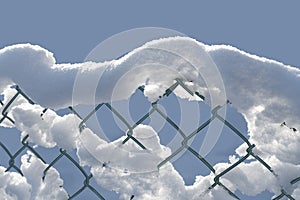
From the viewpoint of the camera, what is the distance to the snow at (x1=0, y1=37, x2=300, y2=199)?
1.03 meters

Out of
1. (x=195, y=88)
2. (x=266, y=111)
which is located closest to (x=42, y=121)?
(x=195, y=88)

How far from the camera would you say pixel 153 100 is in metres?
1.14

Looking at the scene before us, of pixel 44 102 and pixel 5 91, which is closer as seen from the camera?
pixel 44 102

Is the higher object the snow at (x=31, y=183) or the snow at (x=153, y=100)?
the snow at (x=153, y=100)

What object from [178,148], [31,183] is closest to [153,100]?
[178,148]

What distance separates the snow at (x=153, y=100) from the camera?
103 cm

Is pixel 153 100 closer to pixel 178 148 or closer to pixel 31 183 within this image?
pixel 178 148

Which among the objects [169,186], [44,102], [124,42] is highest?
[124,42]

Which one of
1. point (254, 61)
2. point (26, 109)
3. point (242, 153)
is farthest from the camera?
point (26, 109)

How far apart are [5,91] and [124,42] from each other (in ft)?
1.33

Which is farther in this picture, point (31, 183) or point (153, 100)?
point (31, 183)

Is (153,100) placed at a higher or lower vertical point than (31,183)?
higher

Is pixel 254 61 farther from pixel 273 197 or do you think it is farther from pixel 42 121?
pixel 42 121

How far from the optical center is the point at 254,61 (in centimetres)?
103
